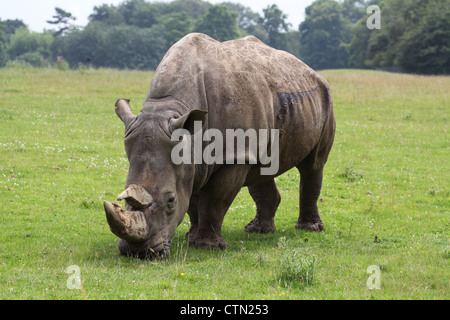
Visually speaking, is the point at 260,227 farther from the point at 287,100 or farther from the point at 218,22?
the point at 218,22

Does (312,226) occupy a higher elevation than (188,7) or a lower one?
lower

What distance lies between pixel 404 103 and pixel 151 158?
2067 cm

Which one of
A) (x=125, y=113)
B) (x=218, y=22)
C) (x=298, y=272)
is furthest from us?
(x=218, y=22)

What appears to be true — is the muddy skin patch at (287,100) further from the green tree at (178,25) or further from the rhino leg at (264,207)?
the green tree at (178,25)

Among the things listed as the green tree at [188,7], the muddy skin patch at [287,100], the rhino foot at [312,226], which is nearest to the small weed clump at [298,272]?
the muddy skin patch at [287,100]

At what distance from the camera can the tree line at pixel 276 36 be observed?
64.5 meters

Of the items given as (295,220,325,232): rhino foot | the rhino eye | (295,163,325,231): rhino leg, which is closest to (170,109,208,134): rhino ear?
the rhino eye

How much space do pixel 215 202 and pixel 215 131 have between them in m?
0.97

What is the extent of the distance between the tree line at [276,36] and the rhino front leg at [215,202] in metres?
54.7

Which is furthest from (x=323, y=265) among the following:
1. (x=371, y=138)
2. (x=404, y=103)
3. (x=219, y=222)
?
(x=404, y=103)

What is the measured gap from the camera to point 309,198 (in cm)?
983

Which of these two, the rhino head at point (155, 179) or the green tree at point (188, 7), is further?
the green tree at point (188, 7)

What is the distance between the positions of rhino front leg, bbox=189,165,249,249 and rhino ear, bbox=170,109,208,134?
38.1 inches

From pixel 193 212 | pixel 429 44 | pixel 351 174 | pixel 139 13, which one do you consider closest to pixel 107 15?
pixel 139 13
